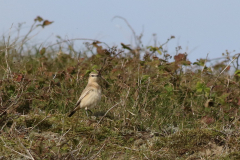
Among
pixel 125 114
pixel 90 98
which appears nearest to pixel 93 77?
pixel 90 98

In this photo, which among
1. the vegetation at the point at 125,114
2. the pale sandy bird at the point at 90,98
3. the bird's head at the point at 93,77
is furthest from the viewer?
the bird's head at the point at 93,77

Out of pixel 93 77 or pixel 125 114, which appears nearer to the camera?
pixel 125 114

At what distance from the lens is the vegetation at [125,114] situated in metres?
5.46

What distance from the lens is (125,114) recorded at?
648 cm

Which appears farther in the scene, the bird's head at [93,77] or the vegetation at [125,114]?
the bird's head at [93,77]

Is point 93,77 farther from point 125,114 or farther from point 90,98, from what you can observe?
point 125,114

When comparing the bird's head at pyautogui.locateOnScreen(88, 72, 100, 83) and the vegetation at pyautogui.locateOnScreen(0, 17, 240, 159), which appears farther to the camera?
the bird's head at pyautogui.locateOnScreen(88, 72, 100, 83)

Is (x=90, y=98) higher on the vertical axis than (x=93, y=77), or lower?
lower

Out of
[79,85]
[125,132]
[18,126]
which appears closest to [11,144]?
[18,126]

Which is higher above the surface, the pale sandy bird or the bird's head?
the bird's head

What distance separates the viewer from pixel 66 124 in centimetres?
641

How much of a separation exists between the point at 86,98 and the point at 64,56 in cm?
364

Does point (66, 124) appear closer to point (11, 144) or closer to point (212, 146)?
point (11, 144)

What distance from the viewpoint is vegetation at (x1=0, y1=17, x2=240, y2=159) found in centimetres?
546
